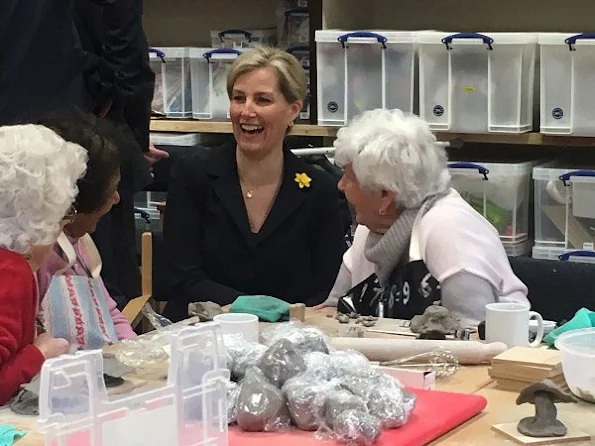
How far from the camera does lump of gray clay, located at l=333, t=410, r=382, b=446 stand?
1.39 m

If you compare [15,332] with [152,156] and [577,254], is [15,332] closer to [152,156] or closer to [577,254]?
[152,156]

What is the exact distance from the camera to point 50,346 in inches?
68.2

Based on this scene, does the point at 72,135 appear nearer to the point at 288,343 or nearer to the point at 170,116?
the point at 288,343

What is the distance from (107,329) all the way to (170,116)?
2070mm

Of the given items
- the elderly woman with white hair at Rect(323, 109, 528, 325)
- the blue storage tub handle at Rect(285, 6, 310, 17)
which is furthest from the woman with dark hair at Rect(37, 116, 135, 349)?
the blue storage tub handle at Rect(285, 6, 310, 17)

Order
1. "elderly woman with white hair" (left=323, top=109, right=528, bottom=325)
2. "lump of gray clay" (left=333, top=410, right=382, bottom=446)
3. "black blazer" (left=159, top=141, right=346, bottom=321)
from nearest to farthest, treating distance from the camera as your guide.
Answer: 1. "lump of gray clay" (left=333, top=410, right=382, bottom=446)
2. "elderly woman with white hair" (left=323, top=109, right=528, bottom=325)
3. "black blazer" (left=159, top=141, right=346, bottom=321)

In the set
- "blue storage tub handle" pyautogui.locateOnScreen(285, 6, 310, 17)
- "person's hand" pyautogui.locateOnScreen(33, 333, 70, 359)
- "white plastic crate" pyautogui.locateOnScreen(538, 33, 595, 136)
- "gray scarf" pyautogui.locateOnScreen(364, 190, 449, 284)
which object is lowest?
"person's hand" pyautogui.locateOnScreen(33, 333, 70, 359)

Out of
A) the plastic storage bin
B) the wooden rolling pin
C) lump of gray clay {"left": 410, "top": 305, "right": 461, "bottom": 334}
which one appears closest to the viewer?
the wooden rolling pin

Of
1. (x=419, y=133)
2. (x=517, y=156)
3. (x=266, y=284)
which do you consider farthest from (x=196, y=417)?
(x=517, y=156)

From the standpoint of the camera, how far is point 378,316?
2344mm

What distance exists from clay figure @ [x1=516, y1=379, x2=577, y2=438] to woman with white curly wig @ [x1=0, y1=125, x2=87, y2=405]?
732 millimetres

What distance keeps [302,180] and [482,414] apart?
148cm

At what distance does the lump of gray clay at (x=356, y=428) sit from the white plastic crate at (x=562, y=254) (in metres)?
2.12

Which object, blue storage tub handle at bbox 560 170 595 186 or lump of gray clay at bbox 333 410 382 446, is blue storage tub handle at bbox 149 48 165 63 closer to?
blue storage tub handle at bbox 560 170 595 186
